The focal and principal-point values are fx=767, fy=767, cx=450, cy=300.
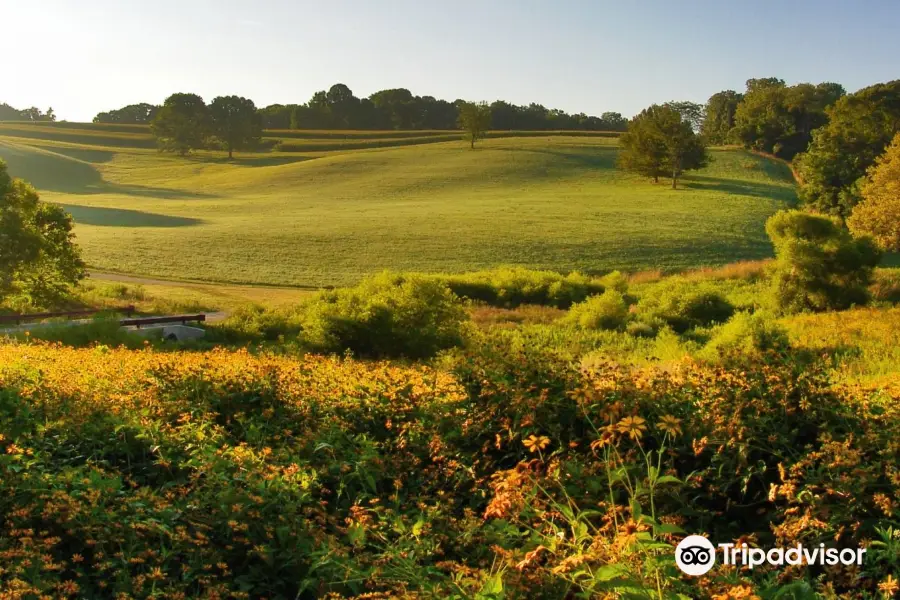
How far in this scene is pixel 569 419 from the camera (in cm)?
545

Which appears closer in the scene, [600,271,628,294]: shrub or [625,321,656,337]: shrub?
[625,321,656,337]: shrub

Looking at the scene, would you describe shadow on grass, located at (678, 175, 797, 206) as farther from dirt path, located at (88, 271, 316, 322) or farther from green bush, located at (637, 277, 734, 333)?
dirt path, located at (88, 271, 316, 322)

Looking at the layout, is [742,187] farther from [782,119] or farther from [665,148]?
[782,119]

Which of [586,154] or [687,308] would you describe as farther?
[586,154]

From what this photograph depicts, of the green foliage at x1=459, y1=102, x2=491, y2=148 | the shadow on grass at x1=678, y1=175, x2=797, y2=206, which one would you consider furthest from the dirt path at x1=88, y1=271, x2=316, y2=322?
the green foliage at x1=459, y1=102, x2=491, y2=148

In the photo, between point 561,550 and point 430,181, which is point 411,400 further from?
point 430,181

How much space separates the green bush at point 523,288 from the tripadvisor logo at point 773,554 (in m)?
25.1

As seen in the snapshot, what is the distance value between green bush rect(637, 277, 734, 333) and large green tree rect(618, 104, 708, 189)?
42389mm

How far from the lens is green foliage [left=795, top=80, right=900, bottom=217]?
56.6 meters

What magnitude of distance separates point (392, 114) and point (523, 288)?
111 metres

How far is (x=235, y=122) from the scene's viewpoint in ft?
358

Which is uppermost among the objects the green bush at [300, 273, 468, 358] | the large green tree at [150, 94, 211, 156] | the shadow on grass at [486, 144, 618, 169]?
the large green tree at [150, 94, 211, 156]

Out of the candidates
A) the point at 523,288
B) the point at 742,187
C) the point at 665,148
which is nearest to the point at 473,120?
the point at 665,148

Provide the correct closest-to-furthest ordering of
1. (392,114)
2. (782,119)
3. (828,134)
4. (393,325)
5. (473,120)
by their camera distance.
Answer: (393,325) < (828,134) < (782,119) < (473,120) < (392,114)
